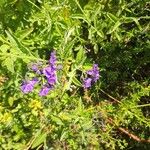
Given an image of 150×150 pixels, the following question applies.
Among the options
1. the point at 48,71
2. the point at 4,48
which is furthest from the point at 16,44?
the point at 48,71

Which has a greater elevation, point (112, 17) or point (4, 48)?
point (4, 48)

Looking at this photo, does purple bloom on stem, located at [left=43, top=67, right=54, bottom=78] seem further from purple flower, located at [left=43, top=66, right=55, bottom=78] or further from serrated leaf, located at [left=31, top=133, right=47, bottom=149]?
serrated leaf, located at [left=31, top=133, right=47, bottom=149]

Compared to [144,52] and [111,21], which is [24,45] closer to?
[111,21]

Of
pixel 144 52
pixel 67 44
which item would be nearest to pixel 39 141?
pixel 67 44

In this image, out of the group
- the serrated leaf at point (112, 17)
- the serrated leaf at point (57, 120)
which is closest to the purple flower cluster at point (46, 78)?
the serrated leaf at point (57, 120)

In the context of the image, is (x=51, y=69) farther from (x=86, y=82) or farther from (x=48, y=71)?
(x=86, y=82)
